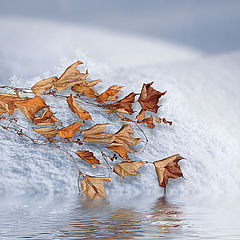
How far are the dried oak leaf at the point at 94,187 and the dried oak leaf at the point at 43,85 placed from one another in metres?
0.16

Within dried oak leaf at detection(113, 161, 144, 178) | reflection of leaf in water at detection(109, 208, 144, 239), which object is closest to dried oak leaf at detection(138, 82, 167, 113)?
dried oak leaf at detection(113, 161, 144, 178)

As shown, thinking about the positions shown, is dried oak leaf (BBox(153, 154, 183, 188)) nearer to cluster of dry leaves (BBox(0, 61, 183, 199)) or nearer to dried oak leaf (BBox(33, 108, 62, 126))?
cluster of dry leaves (BBox(0, 61, 183, 199))

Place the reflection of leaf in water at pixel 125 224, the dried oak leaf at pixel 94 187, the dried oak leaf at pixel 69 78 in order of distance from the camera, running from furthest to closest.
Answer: the dried oak leaf at pixel 69 78 → the dried oak leaf at pixel 94 187 → the reflection of leaf in water at pixel 125 224

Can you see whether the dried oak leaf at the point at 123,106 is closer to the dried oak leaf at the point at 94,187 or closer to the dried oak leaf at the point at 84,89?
the dried oak leaf at the point at 84,89

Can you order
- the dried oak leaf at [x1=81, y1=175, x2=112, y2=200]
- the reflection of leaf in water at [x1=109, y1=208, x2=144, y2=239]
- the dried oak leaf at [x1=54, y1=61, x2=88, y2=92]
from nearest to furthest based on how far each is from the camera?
the reflection of leaf in water at [x1=109, y1=208, x2=144, y2=239]
the dried oak leaf at [x1=81, y1=175, x2=112, y2=200]
the dried oak leaf at [x1=54, y1=61, x2=88, y2=92]

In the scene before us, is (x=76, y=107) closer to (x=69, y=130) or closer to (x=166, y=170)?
(x=69, y=130)

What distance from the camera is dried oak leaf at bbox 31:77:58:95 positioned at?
57cm

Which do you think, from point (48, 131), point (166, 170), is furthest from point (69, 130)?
point (166, 170)

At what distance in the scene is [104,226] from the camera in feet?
1.09

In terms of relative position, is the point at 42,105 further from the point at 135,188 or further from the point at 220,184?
the point at 220,184

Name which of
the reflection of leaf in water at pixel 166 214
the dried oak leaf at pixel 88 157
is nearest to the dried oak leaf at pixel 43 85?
the dried oak leaf at pixel 88 157

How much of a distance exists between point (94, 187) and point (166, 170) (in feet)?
0.35

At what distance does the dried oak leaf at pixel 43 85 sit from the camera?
57cm

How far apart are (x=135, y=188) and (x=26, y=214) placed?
0.64 feet
